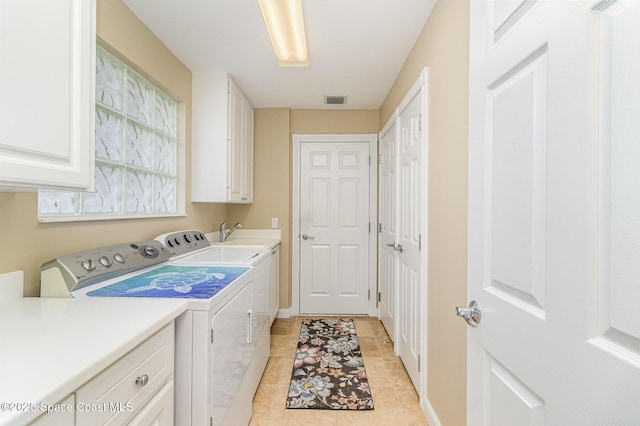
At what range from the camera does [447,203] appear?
1.54 meters

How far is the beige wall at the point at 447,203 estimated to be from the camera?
4.45 ft

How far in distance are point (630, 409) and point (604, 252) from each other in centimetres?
23

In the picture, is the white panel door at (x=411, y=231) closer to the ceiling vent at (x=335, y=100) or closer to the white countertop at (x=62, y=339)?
the ceiling vent at (x=335, y=100)

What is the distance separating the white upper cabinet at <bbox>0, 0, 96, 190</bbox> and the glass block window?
0.58 m

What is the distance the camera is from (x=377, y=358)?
249 cm

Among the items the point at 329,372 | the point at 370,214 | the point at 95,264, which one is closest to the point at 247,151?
the point at 370,214

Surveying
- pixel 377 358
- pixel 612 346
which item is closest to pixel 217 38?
A: pixel 612 346

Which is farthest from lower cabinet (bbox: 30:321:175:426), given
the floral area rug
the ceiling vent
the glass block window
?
the ceiling vent

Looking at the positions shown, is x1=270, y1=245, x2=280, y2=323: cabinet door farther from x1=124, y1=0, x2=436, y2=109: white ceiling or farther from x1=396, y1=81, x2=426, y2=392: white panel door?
x1=124, y1=0, x2=436, y2=109: white ceiling

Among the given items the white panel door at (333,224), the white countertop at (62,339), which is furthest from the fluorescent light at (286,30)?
the white countertop at (62,339)

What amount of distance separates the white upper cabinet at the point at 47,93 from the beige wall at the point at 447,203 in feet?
4.80

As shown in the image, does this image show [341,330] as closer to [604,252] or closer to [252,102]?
[252,102]

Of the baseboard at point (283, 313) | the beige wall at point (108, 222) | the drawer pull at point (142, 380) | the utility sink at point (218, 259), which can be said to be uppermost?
the beige wall at point (108, 222)

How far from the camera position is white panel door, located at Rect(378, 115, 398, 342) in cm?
268
